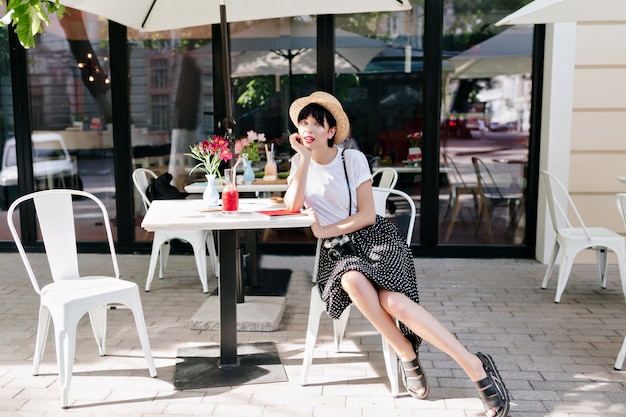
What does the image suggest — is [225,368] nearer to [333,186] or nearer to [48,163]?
[333,186]

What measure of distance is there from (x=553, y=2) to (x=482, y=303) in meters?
1.99

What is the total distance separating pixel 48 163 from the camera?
6086mm

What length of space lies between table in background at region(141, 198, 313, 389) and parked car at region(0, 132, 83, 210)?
9.99 feet

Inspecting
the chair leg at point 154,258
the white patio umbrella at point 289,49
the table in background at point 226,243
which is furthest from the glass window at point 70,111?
the table in background at point 226,243

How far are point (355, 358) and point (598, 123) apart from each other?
130 inches

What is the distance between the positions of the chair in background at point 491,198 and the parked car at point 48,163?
146 inches

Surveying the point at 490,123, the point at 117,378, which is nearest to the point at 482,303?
the point at 490,123

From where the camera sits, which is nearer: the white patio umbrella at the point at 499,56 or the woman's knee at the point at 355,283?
the woman's knee at the point at 355,283

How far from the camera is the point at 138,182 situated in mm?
5004

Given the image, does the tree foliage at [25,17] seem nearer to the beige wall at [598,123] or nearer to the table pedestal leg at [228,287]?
the table pedestal leg at [228,287]

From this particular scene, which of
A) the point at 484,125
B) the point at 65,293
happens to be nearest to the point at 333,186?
the point at 65,293

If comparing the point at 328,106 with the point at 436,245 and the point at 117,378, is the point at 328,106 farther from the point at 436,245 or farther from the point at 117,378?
the point at 436,245

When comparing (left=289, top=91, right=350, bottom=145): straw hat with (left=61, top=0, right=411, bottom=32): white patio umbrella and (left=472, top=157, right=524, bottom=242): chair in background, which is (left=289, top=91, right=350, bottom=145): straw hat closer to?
(left=61, top=0, right=411, bottom=32): white patio umbrella

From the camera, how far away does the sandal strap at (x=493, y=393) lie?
2.69m
